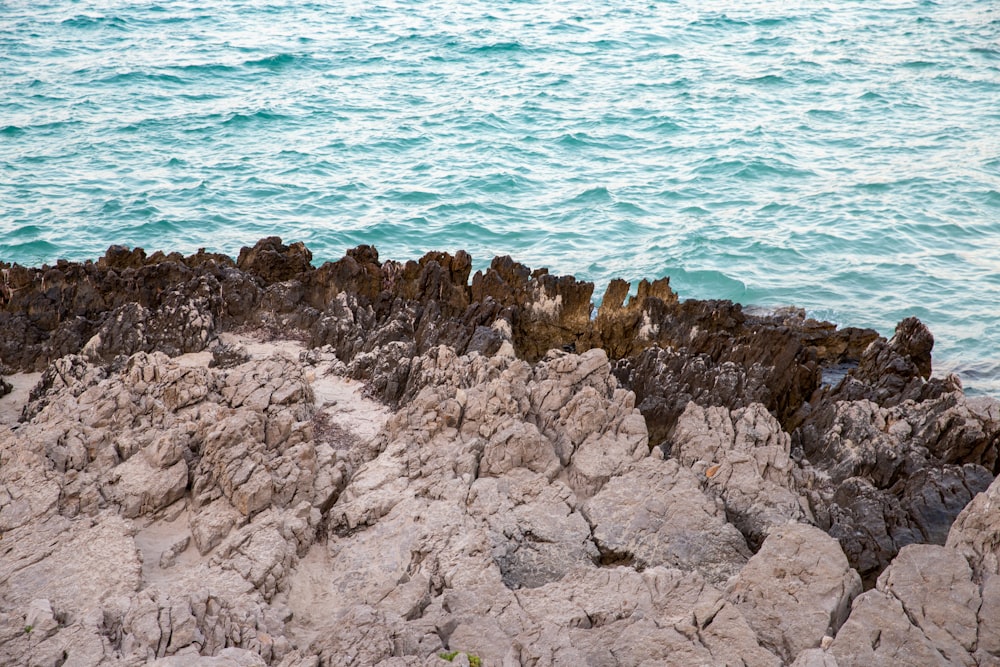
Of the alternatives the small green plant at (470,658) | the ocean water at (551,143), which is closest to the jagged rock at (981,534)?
the small green plant at (470,658)

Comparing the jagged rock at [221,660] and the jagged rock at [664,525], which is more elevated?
the jagged rock at [221,660]

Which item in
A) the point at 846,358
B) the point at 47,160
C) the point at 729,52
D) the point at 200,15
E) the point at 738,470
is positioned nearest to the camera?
the point at 738,470

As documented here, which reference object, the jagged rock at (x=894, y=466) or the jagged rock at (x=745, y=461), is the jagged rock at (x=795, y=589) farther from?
the jagged rock at (x=894, y=466)

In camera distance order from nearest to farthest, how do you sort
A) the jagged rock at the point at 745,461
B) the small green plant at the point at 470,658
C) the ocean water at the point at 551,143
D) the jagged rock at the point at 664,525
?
the small green plant at the point at 470,658, the jagged rock at the point at 664,525, the jagged rock at the point at 745,461, the ocean water at the point at 551,143

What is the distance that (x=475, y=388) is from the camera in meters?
9.54

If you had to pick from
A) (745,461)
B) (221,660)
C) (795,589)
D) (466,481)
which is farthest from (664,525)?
(221,660)

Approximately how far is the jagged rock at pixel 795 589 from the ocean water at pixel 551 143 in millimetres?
7552

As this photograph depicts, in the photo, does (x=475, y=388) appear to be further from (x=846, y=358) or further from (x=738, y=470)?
(x=846, y=358)

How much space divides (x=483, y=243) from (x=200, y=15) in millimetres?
23080

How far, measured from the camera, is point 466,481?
336 inches

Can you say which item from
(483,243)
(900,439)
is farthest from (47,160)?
(900,439)

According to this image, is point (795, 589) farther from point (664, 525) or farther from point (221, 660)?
point (221, 660)

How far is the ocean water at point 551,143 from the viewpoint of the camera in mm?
17703

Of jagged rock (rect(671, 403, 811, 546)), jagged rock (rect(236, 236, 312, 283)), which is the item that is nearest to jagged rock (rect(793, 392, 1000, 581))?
jagged rock (rect(671, 403, 811, 546))
